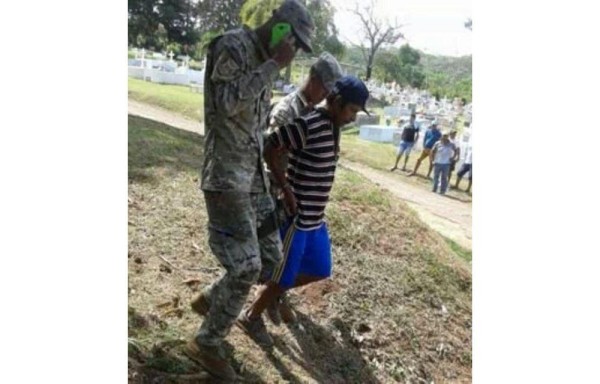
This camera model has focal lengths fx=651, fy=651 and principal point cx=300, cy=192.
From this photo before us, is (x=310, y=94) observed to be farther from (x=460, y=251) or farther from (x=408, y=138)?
(x=460, y=251)

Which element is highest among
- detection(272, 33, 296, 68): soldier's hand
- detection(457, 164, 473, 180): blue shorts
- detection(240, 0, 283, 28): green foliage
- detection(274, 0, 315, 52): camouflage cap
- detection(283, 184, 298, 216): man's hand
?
detection(240, 0, 283, 28): green foliage

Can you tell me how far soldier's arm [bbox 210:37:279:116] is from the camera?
6.23 feet

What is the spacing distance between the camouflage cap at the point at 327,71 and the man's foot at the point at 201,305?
2.87 feet

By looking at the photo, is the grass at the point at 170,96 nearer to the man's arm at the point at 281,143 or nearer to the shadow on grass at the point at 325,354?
the man's arm at the point at 281,143

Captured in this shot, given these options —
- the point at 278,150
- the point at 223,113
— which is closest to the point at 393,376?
the point at 278,150

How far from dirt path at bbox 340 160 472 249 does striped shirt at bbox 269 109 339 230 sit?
0.72m

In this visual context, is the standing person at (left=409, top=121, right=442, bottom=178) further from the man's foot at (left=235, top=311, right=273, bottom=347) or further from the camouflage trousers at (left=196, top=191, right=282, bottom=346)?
the camouflage trousers at (left=196, top=191, right=282, bottom=346)

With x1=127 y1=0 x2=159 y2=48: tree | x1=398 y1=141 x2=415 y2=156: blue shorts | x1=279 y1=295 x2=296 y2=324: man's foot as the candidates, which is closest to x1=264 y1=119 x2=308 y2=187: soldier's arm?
x1=279 y1=295 x2=296 y2=324: man's foot

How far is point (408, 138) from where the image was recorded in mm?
3150

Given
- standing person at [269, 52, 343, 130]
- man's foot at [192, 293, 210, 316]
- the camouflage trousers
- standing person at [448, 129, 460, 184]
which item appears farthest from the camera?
standing person at [448, 129, 460, 184]

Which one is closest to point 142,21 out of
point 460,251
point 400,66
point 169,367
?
point 400,66

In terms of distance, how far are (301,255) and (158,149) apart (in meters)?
0.81

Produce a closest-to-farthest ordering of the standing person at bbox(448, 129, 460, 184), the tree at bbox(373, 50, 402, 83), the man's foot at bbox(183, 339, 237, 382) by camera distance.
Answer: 1. the man's foot at bbox(183, 339, 237, 382)
2. the tree at bbox(373, 50, 402, 83)
3. the standing person at bbox(448, 129, 460, 184)

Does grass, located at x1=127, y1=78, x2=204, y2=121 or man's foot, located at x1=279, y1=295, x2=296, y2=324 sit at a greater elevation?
grass, located at x1=127, y1=78, x2=204, y2=121
